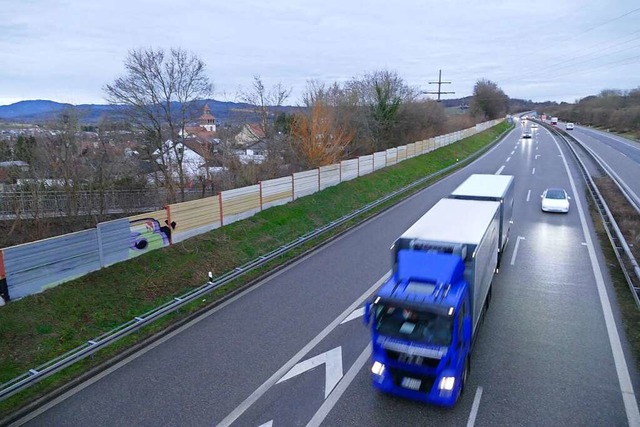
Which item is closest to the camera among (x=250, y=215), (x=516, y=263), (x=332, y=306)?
(x=332, y=306)

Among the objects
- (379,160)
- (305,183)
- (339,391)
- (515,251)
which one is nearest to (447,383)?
(339,391)

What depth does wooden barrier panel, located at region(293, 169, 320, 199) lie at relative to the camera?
23.2 meters

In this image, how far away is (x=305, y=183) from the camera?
24094mm

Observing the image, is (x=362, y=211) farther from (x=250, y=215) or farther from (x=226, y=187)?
(x=226, y=187)

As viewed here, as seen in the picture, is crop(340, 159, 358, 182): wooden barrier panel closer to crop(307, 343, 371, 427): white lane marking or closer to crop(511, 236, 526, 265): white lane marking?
crop(511, 236, 526, 265): white lane marking

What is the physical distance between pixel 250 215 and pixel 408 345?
45.3 feet

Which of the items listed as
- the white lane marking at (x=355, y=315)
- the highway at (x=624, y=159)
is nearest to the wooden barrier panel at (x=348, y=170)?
the highway at (x=624, y=159)

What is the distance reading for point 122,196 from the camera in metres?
25.9

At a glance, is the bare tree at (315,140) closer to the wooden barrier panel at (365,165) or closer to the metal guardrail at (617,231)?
the wooden barrier panel at (365,165)

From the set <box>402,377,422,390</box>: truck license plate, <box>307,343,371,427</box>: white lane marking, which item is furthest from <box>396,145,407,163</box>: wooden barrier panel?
<box>402,377,422,390</box>: truck license plate

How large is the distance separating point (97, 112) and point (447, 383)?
1117 inches

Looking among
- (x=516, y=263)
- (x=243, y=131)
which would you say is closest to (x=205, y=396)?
(x=516, y=263)

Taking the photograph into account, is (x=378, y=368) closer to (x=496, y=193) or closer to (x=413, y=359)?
(x=413, y=359)

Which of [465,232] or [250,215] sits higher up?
[465,232]
